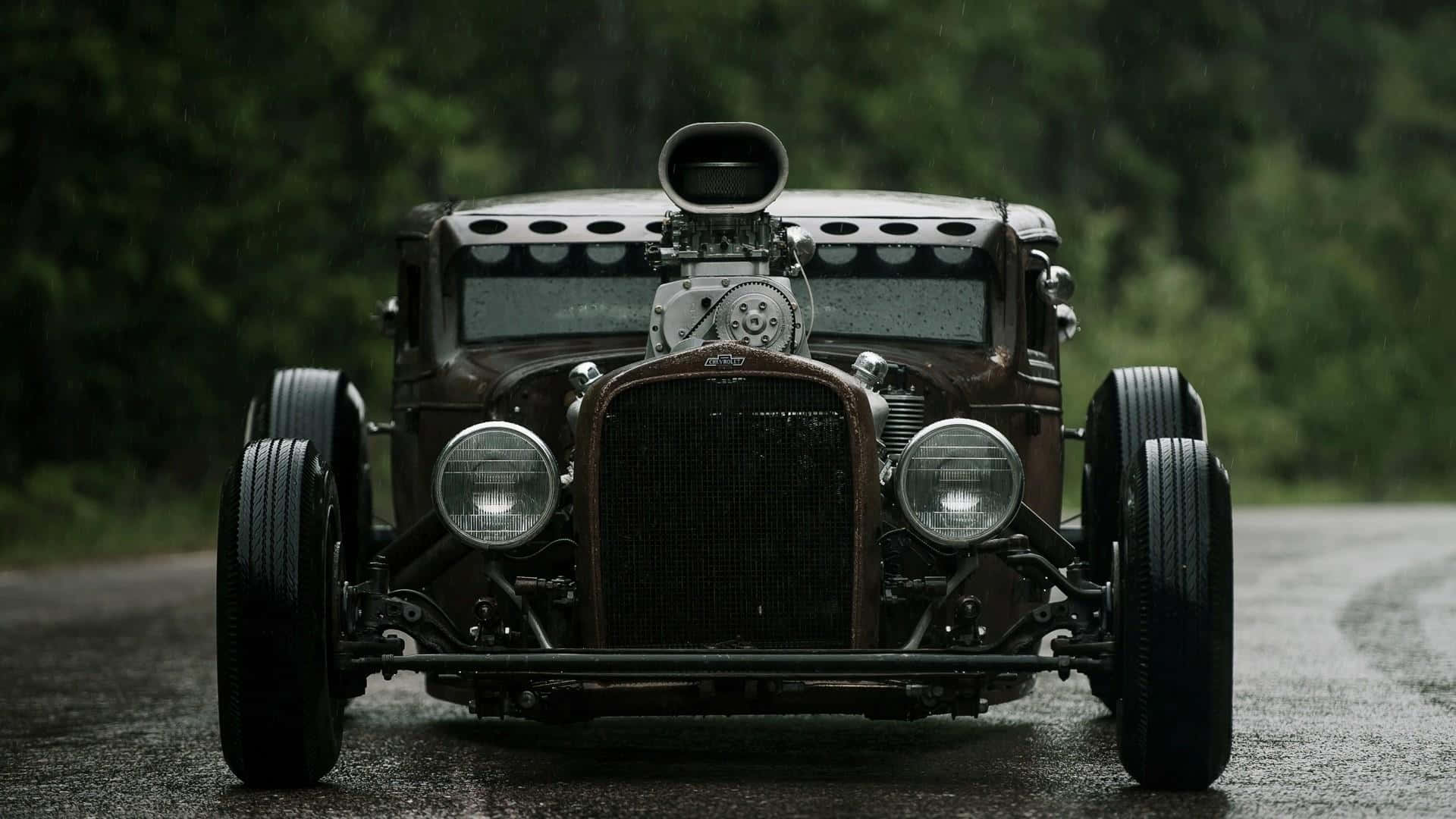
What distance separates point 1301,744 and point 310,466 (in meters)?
3.68

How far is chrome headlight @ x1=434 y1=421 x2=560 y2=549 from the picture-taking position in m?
7.63

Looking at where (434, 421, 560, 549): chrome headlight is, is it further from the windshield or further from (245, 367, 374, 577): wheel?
(245, 367, 374, 577): wheel

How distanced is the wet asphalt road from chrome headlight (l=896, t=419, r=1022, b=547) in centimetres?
81

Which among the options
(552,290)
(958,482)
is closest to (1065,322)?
(552,290)

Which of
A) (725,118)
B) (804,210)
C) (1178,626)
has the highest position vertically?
(725,118)

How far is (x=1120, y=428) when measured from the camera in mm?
9773

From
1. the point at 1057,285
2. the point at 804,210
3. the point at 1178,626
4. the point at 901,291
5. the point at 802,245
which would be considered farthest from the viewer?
the point at 804,210

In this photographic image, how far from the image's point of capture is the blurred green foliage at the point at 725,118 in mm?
Result: 27766

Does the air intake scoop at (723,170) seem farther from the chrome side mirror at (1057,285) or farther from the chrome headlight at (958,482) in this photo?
the chrome side mirror at (1057,285)

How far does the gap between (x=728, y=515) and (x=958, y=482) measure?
0.69 metres

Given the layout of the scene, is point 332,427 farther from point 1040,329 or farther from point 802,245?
point 1040,329

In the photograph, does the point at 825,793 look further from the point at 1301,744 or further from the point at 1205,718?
the point at 1301,744

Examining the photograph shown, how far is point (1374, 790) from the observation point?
7738mm

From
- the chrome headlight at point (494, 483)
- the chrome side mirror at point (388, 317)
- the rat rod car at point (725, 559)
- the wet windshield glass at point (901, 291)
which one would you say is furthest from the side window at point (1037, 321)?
the chrome headlight at point (494, 483)
